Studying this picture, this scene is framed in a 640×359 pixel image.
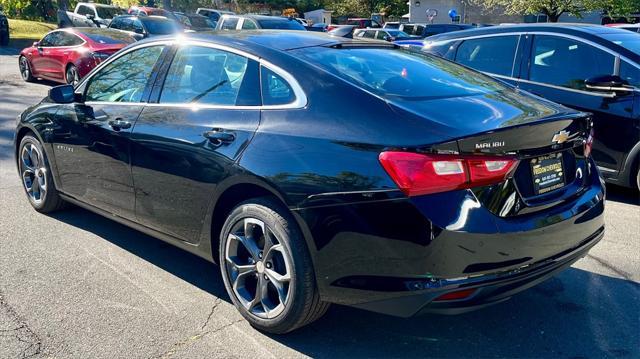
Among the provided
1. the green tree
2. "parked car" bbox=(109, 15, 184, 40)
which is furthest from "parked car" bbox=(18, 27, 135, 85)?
the green tree

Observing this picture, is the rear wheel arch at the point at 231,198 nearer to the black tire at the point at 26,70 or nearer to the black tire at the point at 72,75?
the black tire at the point at 72,75

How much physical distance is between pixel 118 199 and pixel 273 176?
1.72 meters

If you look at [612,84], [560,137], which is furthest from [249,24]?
[560,137]

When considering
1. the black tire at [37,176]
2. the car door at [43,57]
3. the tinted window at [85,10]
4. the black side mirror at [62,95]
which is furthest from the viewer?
the tinted window at [85,10]

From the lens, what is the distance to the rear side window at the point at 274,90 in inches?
134

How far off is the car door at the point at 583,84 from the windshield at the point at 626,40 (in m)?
0.19

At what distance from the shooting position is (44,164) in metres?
5.25

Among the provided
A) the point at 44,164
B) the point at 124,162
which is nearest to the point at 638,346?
the point at 124,162

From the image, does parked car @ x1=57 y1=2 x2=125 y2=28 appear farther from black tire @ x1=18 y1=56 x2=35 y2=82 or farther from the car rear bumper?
the car rear bumper

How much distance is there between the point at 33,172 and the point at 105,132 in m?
1.54

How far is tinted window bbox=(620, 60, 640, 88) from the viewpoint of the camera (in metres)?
5.84

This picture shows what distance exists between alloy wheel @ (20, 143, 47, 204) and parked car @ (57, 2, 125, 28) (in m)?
21.9

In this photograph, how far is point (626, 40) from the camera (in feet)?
20.5

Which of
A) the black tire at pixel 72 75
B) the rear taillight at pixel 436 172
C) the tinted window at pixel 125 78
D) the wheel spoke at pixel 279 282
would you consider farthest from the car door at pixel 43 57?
the rear taillight at pixel 436 172
